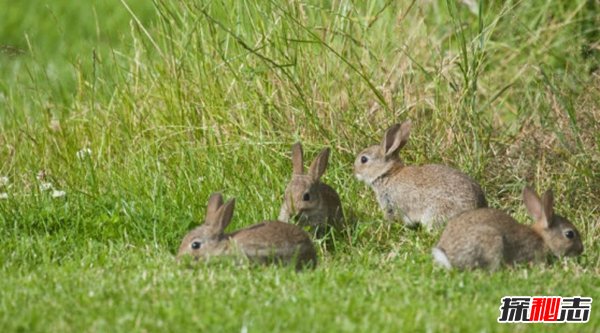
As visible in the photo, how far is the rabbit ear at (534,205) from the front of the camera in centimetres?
721

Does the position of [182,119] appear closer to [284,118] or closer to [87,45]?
[284,118]

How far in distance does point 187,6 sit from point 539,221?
10.6ft

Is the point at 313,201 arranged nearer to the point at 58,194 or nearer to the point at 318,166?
the point at 318,166

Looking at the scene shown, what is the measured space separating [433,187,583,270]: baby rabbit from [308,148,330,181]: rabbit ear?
110cm

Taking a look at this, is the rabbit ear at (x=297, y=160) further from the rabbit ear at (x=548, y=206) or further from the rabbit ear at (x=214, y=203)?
the rabbit ear at (x=548, y=206)

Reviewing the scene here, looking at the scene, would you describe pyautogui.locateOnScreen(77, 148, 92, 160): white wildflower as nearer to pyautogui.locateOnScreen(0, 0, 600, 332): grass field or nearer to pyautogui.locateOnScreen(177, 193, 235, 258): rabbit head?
pyautogui.locateOnScreen(0, 0, 600, 332): grass field

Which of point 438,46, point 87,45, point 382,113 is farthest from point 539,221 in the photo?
point 87,45

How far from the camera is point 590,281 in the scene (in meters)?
6.58

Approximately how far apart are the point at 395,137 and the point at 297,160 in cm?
74

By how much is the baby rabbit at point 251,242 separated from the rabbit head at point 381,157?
1441 millimetres

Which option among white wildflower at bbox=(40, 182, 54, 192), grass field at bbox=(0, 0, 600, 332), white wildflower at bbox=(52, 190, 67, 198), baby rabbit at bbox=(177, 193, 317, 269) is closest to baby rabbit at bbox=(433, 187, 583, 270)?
grass field at bbox=(0, 0, 600, 332)

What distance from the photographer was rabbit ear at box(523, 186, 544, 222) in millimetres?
7207

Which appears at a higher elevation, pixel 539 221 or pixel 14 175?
pixel 539 221

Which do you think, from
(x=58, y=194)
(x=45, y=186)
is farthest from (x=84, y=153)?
(x=58, y=194)
